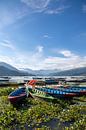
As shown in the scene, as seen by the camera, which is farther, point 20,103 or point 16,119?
point 20,103

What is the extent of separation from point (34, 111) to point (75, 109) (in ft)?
19.8

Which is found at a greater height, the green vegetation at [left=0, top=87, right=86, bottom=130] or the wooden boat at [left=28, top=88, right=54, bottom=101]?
the wooden boat at [left=28, top=88, right=54, bottom=101]

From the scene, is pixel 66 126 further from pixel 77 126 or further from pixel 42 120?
pixel 42 120

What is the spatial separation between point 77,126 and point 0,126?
326 inches

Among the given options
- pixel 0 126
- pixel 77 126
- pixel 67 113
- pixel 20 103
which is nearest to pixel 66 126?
pixel 77 126

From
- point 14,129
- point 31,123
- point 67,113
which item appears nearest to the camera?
point 14,129

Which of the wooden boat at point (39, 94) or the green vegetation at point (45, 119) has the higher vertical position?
the wooden boat at point (39, 94)

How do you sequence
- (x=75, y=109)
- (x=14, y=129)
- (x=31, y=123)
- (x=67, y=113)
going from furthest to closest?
(x=75, y=109)
(x=67, y=113)
(x=31, y=123)
(x=14, y=129)

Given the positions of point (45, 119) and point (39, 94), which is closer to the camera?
point (45, 119)

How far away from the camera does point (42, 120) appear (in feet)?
89.1

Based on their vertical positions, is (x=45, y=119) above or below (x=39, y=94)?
below

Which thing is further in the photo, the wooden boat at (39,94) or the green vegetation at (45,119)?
the wooden boat at (39,94)

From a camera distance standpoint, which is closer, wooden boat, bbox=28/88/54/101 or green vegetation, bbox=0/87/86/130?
green vegetation, bbox=0/87/86/130

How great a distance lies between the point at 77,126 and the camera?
79.5 ft
